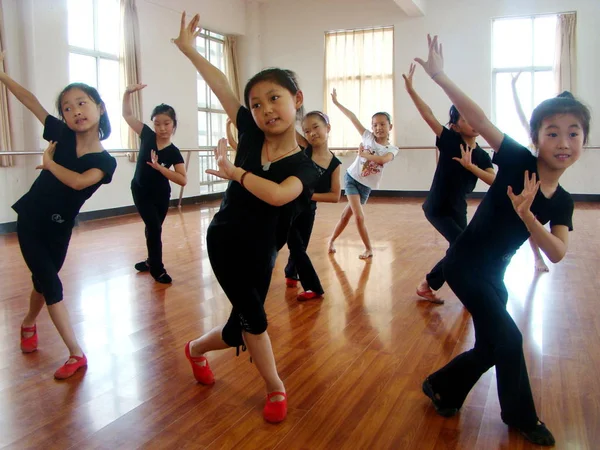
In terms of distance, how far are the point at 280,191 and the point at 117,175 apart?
7097 mm

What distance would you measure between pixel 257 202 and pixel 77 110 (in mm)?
1069

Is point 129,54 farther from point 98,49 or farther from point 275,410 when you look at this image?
point 275,410

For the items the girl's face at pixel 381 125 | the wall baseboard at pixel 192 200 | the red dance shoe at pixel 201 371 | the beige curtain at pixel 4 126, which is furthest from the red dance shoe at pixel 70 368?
the beige curtain at pixel 4 126

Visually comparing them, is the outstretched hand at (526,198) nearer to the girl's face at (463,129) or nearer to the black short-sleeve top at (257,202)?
the black short-sleeve top at (257,202)

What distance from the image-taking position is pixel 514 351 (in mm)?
1802

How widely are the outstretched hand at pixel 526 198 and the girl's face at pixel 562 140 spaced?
14 centimetres

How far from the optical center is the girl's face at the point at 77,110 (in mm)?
2424

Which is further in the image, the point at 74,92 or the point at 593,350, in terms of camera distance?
the point at 593,350

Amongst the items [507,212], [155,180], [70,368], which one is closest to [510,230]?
[507,212]

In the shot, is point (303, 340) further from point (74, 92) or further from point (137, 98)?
point (137, 98)

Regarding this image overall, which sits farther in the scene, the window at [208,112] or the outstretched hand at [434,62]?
the window at [208,112]

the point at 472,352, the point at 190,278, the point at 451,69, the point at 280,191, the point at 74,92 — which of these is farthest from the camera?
the point at 451,69

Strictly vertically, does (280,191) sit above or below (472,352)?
above

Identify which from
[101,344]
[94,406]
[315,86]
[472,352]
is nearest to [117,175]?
[315,86]
